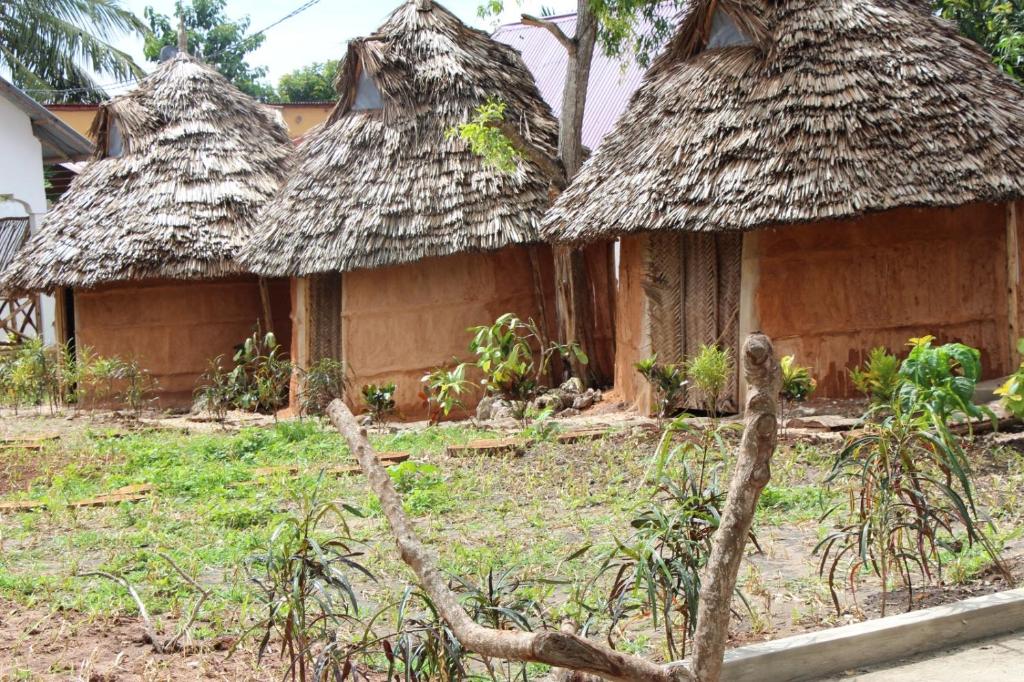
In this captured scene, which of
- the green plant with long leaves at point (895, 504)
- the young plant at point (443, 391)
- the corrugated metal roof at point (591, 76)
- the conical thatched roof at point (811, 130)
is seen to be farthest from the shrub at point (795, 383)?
the corrugated metal roof at point (591, 76)

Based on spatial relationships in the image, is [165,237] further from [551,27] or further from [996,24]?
[996,24]

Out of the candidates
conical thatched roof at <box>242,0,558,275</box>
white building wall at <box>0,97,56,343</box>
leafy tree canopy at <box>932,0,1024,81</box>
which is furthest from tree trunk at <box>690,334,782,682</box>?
white building wall at <box>0,97,56,343</box>

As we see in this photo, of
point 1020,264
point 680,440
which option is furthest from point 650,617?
point 1020,264

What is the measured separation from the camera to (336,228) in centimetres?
1174

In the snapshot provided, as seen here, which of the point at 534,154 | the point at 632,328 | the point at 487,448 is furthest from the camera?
the point at 534,154

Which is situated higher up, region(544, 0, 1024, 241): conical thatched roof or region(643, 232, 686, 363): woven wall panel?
region(544, 0, 1024, 241): conical thatched roof

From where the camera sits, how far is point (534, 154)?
11594mm

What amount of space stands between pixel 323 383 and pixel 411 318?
4.08ft

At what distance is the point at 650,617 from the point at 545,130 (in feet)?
29.2

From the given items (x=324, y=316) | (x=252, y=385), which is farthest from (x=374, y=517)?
(x=252, y=385)

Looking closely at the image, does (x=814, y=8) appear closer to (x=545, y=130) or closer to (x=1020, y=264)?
(x=1020, y=264)

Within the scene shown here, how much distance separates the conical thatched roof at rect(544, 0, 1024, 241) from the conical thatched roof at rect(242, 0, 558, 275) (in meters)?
1.46

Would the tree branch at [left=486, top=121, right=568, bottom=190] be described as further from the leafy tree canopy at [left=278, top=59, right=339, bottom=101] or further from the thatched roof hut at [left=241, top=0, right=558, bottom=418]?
the leafy tree canopy at [left=278, top=59, right=339, bottom=101]

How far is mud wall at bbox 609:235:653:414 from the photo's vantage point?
10.2 metres
